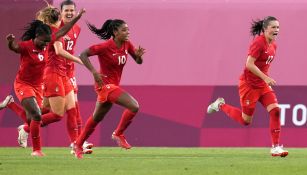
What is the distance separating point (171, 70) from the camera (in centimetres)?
2102

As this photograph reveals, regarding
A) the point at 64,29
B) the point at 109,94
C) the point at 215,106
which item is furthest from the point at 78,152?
the point at 215,106

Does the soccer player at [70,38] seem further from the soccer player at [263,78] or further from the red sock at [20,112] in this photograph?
the soccer player at [263,78]

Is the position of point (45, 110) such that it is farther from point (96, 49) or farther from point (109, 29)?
point (96, 49)

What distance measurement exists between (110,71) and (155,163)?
183cm

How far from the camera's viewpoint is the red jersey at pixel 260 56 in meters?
16.3

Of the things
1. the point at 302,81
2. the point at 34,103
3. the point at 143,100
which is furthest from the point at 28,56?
the point at 302,81

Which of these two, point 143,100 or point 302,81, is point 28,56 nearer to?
point 143,100

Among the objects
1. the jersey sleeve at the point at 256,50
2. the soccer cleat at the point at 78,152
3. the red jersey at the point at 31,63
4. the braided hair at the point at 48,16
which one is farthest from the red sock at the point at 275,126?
the braided hair at the point at 48,16

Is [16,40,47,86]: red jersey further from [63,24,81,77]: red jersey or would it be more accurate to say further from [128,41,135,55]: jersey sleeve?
[128,41,135,55]: jersey sleeve

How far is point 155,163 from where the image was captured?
1454 centimetres

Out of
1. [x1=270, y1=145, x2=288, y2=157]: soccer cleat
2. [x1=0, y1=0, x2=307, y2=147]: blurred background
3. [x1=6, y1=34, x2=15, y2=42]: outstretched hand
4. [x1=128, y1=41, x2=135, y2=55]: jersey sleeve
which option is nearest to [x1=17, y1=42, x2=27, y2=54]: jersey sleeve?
[x1=6, y1=34, x2=15, y2=42]: outstretched hand

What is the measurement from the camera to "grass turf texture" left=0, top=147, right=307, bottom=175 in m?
13.1

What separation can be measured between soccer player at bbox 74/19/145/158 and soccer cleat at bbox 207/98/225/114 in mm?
2999

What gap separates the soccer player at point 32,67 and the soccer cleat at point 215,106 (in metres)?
3.70
